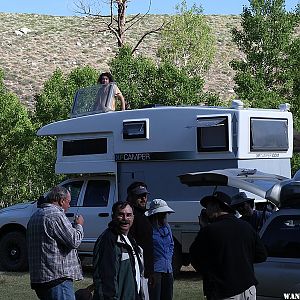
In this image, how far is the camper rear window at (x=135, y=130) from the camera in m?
14.8

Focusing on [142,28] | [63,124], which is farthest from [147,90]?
[142,28]

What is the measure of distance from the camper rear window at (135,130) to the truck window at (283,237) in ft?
21.0

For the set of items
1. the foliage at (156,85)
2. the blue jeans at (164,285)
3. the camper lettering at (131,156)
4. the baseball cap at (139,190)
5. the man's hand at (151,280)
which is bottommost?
the blue jeans at (164,285)

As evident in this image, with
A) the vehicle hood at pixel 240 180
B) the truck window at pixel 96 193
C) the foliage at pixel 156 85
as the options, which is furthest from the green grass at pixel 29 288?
the foliage at pixel 156 85

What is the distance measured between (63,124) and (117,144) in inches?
50.3

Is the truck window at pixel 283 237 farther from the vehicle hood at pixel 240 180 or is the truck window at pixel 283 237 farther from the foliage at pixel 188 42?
the foliage at pixel 188 42

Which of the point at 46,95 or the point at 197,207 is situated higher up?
the point at 46,95

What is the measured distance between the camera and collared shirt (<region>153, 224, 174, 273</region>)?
30.4 feet

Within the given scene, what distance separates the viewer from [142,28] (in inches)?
2501

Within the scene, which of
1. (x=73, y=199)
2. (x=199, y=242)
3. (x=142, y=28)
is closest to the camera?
(x=199, y=242)

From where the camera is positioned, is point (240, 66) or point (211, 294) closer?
point (211, 294)

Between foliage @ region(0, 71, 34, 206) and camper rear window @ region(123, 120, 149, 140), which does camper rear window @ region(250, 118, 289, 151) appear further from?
foliage @ region(0, 71, 34, 206)

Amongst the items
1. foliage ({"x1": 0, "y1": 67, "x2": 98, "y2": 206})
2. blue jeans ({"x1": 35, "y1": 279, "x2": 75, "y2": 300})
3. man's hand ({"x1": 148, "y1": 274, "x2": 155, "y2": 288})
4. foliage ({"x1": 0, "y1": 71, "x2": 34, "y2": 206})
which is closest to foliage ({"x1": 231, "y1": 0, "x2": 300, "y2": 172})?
foliage ({"x1": 0, "y1": 67, "x2": 98, "y2": 206})

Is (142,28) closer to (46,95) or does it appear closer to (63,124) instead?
(46,95)
